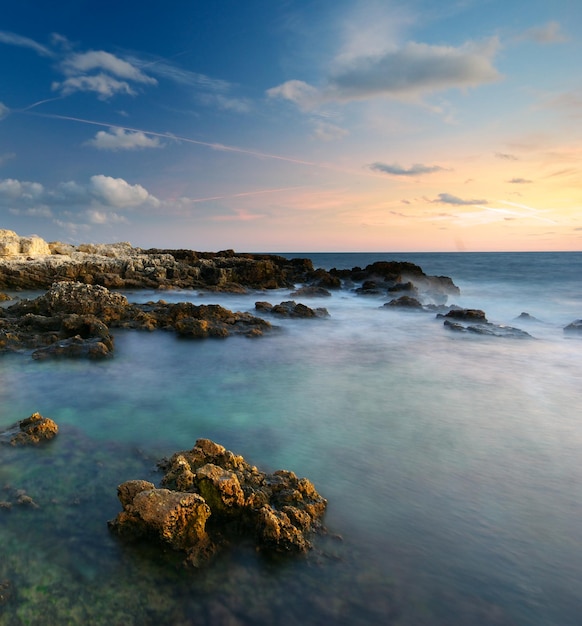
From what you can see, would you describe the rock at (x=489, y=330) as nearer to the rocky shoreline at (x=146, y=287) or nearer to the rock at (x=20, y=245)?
the rocky shoreline at (x=146, y=287)

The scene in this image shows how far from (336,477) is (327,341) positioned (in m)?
8.44

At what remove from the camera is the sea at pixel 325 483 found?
3102mm

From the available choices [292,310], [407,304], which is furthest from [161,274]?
[407,304]

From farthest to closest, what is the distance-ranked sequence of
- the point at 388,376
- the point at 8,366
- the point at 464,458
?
the point at 388,376 → the point at 8,366 → the point at 464,458

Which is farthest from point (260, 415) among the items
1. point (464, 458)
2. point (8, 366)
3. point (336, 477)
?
point (8, 366)

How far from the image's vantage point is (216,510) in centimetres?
381

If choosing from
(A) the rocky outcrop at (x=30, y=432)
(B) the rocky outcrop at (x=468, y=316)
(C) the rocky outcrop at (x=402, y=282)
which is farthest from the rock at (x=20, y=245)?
(B) the rocky outcrop at (x=468, y=316)

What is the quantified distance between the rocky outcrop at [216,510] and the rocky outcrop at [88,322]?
651 centimetres

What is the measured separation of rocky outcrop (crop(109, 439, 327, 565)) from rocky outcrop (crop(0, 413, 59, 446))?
215 cm

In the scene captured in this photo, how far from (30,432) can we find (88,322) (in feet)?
19.1

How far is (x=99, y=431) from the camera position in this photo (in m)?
5.91

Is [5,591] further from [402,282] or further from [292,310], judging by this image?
[402,282]

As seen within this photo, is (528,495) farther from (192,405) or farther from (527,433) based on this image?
(192,405)

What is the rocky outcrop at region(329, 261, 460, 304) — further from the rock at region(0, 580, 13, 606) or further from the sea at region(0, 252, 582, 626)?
the rock at region(0, 580, 13, 606)
